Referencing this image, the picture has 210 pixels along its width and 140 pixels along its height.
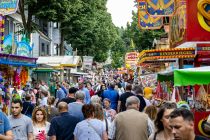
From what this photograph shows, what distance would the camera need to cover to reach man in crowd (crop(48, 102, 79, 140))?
8.42 m

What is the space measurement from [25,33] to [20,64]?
10.4 metres

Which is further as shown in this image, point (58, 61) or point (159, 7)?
point (58, 61)

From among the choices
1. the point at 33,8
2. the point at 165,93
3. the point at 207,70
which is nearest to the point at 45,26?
the point at 33,8

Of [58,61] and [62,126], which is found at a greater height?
[58,61]

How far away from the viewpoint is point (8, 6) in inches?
Result: 749

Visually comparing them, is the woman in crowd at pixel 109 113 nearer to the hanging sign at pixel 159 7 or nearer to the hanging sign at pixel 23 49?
the hanging sign at pixel 159 7

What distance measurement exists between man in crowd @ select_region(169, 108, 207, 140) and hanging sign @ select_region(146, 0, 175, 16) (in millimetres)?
12686

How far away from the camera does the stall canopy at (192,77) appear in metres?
8.92

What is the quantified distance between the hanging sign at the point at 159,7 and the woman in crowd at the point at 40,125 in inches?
341

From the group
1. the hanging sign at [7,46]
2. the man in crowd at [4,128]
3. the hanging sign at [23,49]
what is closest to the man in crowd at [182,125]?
the man in crowd at [4,128]

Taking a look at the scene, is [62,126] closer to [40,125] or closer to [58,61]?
[40,125]

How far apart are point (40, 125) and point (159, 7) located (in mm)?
8965

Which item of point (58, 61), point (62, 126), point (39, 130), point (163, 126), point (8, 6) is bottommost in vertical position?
point (39, 130)

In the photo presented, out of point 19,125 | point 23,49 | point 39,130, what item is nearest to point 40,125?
point 39,130
